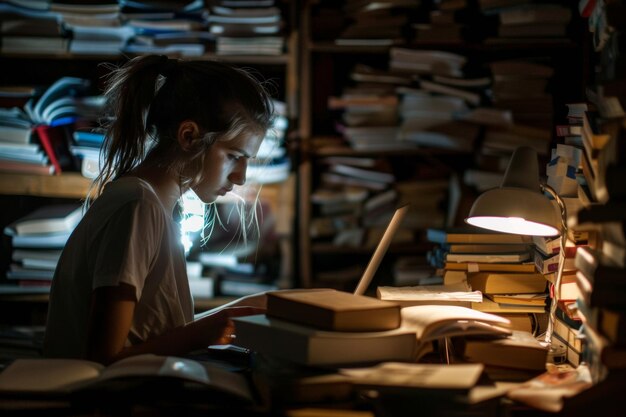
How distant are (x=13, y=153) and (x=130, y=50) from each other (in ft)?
2.01

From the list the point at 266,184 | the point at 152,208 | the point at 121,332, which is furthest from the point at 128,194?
the point at 266,184

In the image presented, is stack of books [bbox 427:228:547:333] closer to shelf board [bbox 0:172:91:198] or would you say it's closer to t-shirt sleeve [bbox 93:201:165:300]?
t-shirt sleeve [bbox 93:201:165:300]

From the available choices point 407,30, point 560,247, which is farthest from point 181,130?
point 407,30

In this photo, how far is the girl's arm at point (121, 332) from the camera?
48.8 inches

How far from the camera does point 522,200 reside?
1.34 metres

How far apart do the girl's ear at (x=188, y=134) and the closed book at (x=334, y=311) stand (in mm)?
465

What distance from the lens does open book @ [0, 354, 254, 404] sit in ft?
3.22

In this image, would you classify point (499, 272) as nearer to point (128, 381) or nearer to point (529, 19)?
point (128, 381)

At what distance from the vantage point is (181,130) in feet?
5.07

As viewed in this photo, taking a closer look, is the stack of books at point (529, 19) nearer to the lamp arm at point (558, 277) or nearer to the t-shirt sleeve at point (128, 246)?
the lamp arm at point (558, 277)

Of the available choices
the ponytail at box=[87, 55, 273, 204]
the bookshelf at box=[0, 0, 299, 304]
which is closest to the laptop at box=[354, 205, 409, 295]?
the ponytail at box=[87, 55, 273, 204]

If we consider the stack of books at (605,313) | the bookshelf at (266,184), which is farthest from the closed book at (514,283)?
the bookshelf at (266,184)

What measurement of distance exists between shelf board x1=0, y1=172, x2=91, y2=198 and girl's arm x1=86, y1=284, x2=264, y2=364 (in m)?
1.84

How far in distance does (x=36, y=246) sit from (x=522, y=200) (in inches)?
87.7
